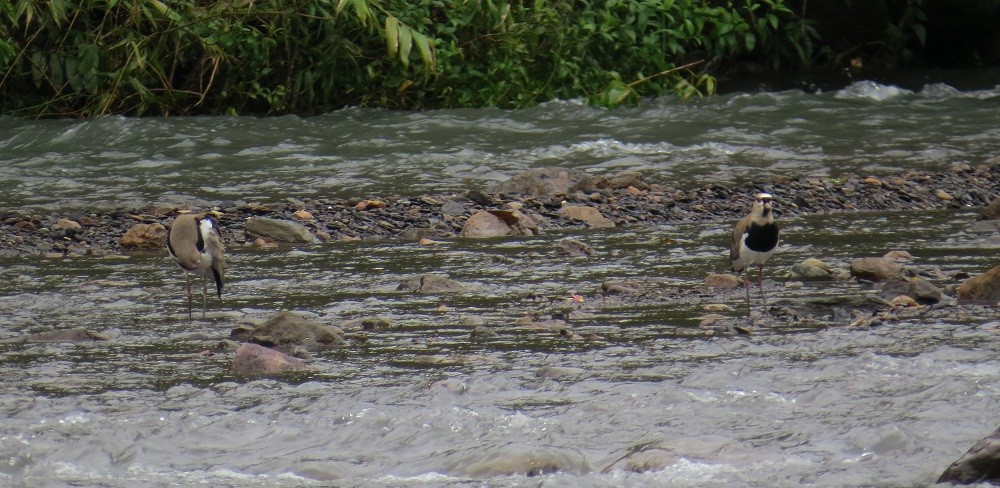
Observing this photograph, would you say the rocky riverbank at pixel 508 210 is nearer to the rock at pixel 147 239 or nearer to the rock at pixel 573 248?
the rock at pixel 147 239

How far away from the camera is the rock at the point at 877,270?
6199 millimetres

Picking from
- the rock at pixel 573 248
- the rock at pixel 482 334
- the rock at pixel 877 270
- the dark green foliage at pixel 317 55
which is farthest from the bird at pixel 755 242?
the dark green foliage at pixel 317 55

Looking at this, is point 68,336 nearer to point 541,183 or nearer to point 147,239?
point 147,239

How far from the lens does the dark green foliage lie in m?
14.0

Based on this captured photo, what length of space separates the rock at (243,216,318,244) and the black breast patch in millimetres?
3156

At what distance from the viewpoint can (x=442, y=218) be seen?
8.75m

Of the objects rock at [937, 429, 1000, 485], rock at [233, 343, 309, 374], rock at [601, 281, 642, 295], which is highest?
rock at [937, 429, 1000, 485]

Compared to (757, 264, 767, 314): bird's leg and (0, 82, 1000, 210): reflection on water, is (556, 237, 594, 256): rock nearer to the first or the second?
(757, 264, 767, 314): bird's leg

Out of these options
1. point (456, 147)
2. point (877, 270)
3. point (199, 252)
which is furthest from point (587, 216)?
point (456, 147)

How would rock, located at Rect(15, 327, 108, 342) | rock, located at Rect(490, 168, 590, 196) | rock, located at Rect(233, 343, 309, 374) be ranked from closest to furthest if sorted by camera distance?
1. rock, located at Rect(233, 343, 309, 374)
2. rock, located at Rect(15, 327, 108, 342)
3. rock, located at Rect(490, 168, 590, 196)

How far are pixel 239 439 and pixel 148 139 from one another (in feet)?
31.9

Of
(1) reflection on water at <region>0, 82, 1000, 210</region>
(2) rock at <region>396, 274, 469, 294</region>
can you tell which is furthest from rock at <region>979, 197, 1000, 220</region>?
(2) rock at <region>396, 274, 469, 294</region>

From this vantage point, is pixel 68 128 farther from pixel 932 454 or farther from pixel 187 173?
pixel 932 454

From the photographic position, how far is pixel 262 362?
15.3ft
